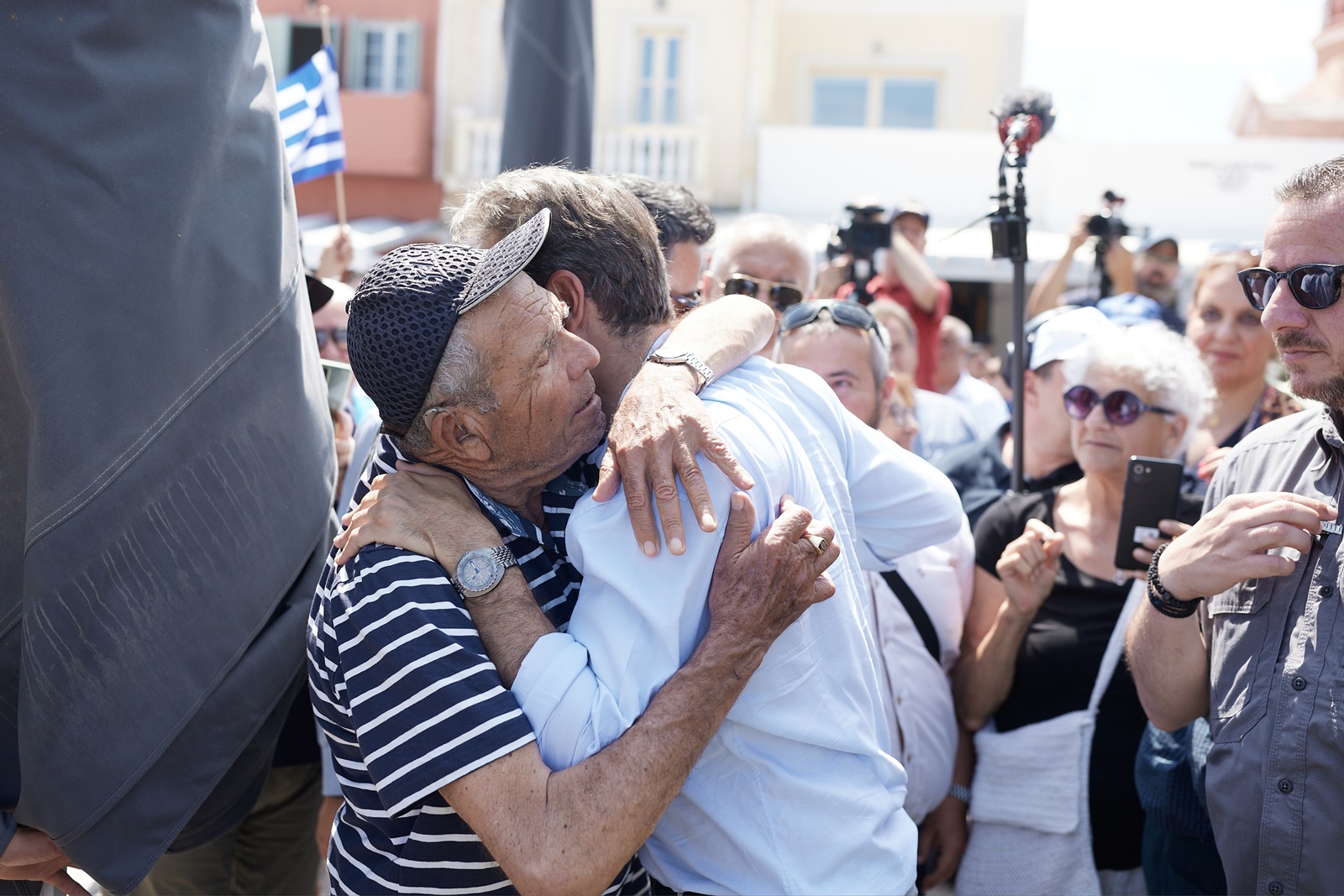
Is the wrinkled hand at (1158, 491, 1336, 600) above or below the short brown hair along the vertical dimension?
below

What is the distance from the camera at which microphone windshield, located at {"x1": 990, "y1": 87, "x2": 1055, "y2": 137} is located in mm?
3490

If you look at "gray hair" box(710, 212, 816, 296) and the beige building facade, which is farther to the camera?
the beige building facade

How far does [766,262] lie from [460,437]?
2.10 metres

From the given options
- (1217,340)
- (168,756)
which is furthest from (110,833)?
(1217,340)

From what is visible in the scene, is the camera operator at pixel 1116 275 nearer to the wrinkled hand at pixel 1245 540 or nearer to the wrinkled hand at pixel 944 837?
the wrinkled hand at pixel 944 837

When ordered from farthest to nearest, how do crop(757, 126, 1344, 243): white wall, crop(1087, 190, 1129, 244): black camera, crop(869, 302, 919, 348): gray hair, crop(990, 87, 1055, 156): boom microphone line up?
1. crop(757, 126, 1344, 243): white wall
2. crop(1087, 190, 1129, 244): black camera
3. crop(869, 302, 919, 348): gray hair
4. crop(990, 87, 1055, 156): boom microphone

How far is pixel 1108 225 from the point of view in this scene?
537 cm

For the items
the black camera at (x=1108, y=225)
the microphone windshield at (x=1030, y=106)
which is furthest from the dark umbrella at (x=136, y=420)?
the black camera at (x=1108, y=225)

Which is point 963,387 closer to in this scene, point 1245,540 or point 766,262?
point 766,262

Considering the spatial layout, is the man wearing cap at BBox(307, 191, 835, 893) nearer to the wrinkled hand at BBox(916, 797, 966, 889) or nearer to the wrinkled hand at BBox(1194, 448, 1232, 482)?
the wrinkled hand at BBox(916, 797, 966, 889)

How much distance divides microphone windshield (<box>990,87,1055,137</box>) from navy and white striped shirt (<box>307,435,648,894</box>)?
95.6 inches

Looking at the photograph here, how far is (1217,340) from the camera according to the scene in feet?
12.5

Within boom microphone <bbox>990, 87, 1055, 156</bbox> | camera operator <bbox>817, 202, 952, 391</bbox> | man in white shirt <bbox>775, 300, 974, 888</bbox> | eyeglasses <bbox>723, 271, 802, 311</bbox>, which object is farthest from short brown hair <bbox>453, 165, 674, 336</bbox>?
camera operator <bbox>817, 202, 952, 391</bbox>

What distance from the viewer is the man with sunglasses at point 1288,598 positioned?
6.16 feet
